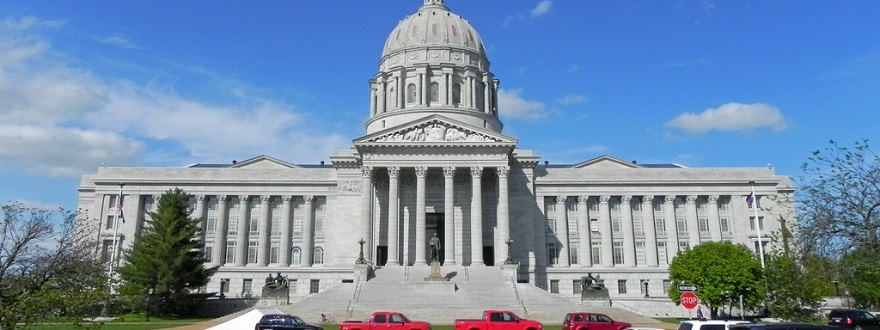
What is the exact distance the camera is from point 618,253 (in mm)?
70000

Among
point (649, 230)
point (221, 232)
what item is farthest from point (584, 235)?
point (221, 232)

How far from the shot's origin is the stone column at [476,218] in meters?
60.8

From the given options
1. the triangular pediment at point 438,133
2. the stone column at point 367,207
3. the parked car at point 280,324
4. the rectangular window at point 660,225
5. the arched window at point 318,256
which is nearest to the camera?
the parked car at point 280,324

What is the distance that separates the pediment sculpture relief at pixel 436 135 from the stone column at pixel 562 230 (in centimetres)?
1238

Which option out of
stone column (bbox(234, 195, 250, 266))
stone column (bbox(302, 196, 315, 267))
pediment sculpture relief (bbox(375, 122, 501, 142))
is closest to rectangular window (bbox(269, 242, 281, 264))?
stone column (bbox(234, 195, 250, 266))

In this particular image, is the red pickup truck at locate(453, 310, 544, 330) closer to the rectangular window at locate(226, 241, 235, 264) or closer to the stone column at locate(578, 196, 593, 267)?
the stone column at locate(578, 196, 593, 267)

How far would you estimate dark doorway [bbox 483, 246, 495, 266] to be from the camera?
218 ft

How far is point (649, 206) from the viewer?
70.9 metres

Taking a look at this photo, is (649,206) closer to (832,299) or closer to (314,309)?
(832,299)

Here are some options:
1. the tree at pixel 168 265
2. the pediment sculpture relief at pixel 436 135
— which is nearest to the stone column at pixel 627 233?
the pediment sculpture relief at pixel 436 135

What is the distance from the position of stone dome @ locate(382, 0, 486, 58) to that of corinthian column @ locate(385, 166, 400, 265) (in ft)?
82.8

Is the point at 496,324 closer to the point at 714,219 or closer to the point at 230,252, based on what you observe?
the point at 230,252

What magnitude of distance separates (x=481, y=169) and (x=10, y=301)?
1760 inches

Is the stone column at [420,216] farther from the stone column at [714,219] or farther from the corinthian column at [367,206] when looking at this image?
the stone column at [714,219]
